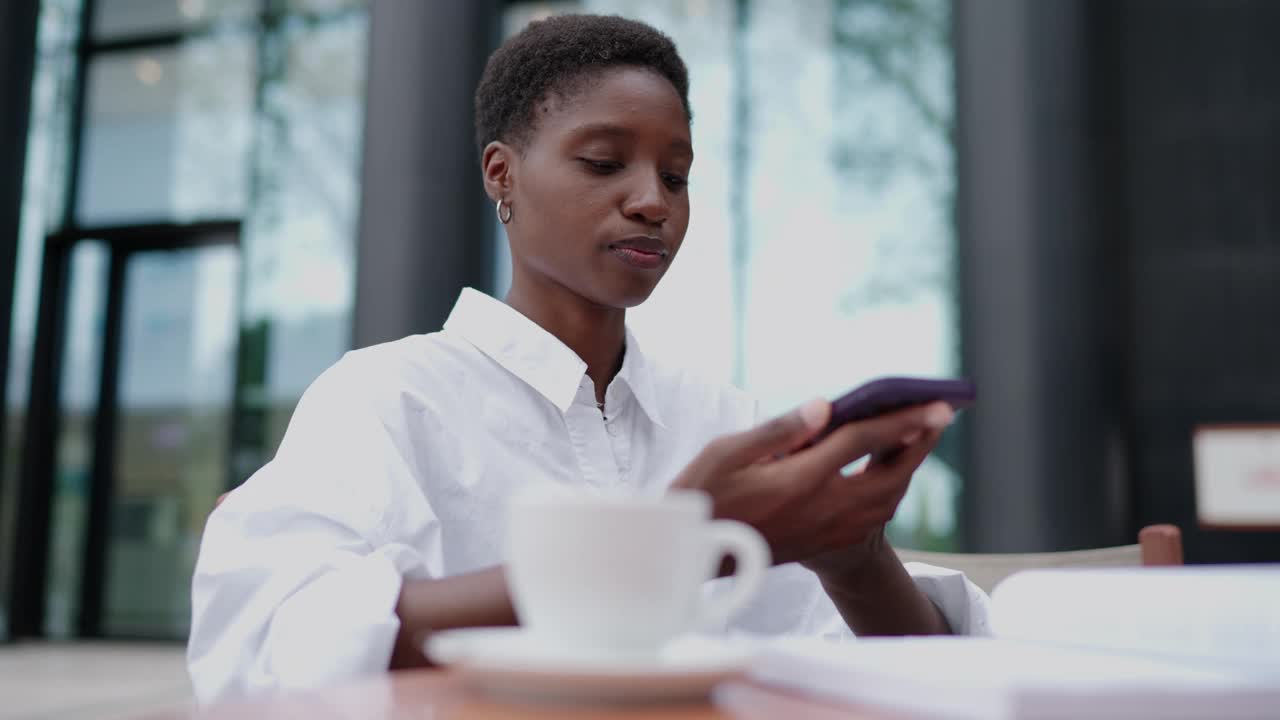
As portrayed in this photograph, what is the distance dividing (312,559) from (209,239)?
5.78 m

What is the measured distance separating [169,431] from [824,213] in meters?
3.69

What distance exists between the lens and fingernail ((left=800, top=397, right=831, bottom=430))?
53 cm

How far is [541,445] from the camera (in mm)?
958

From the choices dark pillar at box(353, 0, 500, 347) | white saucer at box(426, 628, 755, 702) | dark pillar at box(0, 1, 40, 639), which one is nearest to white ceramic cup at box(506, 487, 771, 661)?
white saucer at box(426, 628, 755, 702)

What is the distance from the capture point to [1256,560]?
3.96 metres

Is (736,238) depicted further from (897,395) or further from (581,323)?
(897,395)

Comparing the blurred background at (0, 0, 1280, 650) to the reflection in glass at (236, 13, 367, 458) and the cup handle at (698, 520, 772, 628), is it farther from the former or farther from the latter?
the cup handle at (698, 520, 772, 628)

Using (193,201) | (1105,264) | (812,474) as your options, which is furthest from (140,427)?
(812,474)

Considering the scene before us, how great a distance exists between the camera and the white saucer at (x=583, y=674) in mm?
340

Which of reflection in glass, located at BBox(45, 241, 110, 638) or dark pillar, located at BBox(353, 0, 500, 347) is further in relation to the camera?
reflection in glass, located at BBox(45, 241, 110, 638)

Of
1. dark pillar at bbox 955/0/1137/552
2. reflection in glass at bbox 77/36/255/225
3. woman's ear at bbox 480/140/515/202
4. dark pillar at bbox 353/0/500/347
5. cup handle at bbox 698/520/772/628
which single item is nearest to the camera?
cup handle at bbox 698/520/772/628

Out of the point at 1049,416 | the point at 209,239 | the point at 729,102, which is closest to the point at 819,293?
the point at 729,102

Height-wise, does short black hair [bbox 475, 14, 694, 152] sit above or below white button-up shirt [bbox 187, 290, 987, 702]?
above

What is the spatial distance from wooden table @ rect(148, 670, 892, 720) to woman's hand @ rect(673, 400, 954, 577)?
6.9 inches
